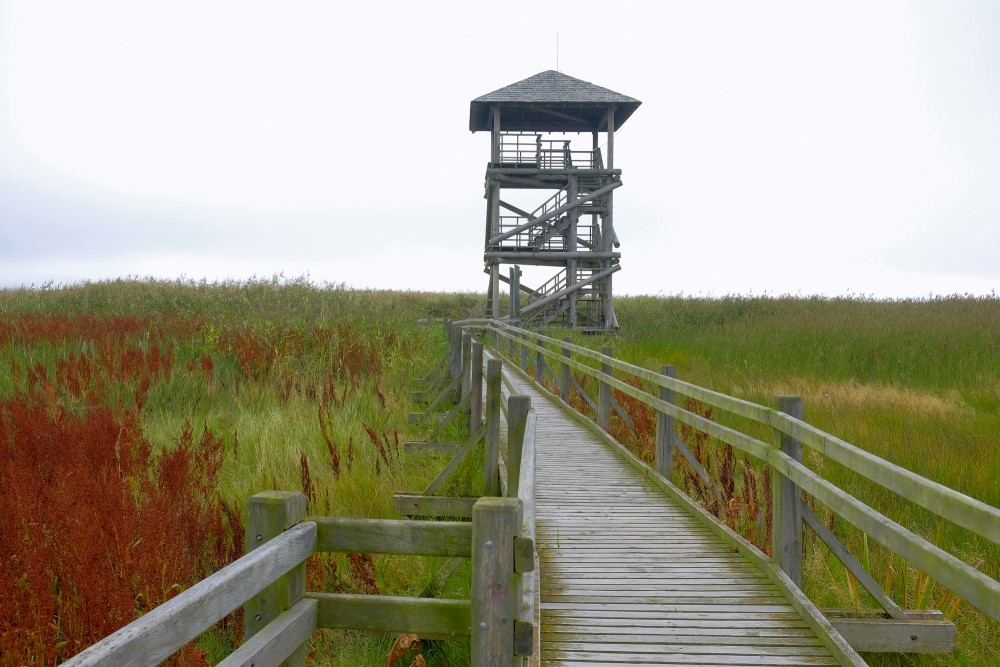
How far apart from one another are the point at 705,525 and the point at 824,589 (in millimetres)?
950

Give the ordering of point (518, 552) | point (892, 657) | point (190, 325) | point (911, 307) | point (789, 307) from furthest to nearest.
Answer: point (789, 307), point (911, 307), point (190, 325), point (892, 657), point (518, 552)

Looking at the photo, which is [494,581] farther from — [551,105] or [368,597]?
[551,105]

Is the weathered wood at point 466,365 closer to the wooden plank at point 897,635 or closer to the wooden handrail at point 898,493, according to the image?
the wooden handrail at point 898,493

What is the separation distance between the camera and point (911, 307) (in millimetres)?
28297

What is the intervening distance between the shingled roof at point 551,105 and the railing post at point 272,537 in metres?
25.4

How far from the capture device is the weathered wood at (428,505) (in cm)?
698

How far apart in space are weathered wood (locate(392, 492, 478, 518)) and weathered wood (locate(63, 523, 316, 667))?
398 centimetres

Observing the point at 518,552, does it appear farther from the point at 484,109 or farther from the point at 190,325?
the point at 484,109

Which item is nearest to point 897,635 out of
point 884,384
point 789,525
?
point 789,525

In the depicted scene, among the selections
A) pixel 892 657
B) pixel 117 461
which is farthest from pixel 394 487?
pixel 892 657

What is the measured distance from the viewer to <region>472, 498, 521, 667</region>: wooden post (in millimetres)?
2729

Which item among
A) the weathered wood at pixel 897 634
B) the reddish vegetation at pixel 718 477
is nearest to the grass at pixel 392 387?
the weathered wood at pixel 897 634

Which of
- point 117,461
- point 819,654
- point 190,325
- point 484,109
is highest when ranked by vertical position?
point 484,109

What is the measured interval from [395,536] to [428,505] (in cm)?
405
